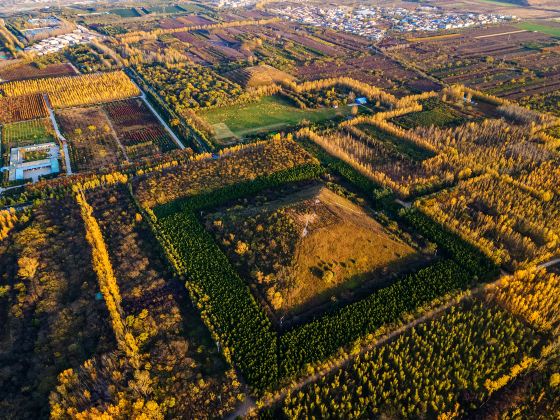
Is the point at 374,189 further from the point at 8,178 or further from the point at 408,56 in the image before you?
the point at 408,56

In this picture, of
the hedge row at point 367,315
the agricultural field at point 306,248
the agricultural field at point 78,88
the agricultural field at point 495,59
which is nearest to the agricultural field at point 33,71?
the agricultural field at point 78,88

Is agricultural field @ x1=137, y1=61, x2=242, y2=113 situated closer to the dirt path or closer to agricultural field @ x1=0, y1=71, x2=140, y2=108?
the dirt path

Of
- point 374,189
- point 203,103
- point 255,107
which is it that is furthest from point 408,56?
point 374,189

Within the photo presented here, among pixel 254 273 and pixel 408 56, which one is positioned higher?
pixel 408 56

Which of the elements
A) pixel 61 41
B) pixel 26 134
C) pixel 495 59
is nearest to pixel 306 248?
pixel 26 134

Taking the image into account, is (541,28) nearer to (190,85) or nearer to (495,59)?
(495,59)
